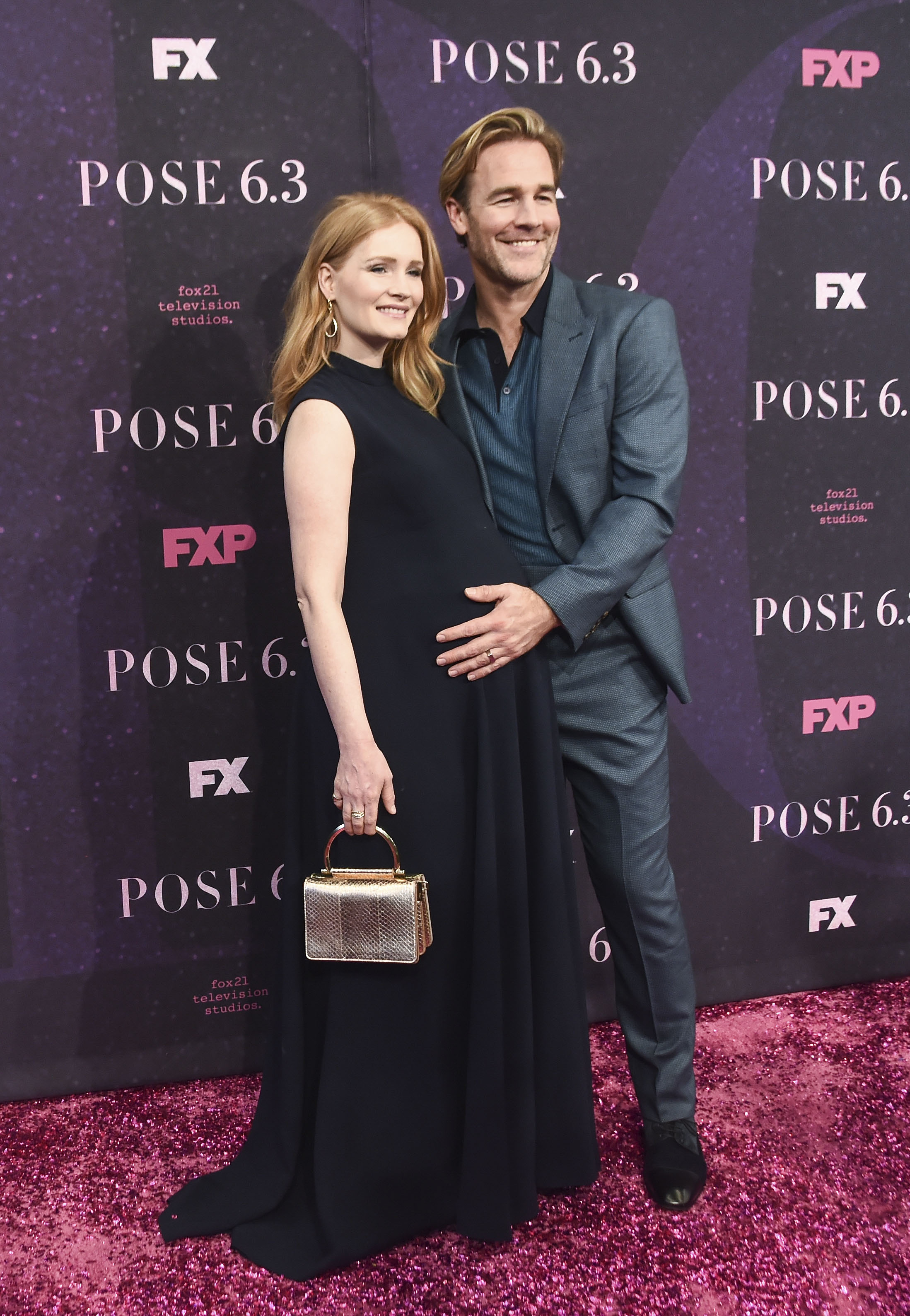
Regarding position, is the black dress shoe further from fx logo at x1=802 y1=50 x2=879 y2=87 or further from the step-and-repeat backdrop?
fx logo at x1=802 y1=50 x2=879 y2=87

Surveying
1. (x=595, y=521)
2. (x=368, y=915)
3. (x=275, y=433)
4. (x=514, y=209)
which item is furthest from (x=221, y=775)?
(x=514, y=209)

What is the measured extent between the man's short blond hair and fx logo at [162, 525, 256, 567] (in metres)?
0.89

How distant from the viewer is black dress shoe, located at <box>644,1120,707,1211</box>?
211cm

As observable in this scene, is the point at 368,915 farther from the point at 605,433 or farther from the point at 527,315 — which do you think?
the point at 527,315

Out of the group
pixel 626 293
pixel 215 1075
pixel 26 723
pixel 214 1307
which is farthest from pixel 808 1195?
pixel 26 723

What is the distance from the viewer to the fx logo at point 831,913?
303 centimetres

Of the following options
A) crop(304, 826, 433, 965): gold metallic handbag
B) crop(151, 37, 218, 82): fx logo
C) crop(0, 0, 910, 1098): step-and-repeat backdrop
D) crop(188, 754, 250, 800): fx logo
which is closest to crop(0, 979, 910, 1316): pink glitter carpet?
crop(0, 0, 910, 1098): step-and-repeat backdrop

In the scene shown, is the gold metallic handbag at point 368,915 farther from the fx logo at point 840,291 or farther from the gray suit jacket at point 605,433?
the fx logo at point 840,291

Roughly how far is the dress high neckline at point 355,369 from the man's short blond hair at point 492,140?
1.40 feet

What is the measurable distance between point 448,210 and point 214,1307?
203 cm

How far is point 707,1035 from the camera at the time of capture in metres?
2.80

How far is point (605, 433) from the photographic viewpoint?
2.07 meters

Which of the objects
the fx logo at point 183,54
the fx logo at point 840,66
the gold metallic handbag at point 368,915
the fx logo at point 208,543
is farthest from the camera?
the fx logo at point 840,66

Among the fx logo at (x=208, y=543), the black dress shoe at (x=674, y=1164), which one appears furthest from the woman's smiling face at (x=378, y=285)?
the black dress shoe at (x=674, y=1164)
